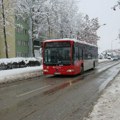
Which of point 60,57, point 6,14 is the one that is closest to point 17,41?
point 6,14

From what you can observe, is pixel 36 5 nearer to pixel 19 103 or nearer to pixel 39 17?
pixel 39 17

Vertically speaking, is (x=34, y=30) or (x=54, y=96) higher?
(x=34, y=30)

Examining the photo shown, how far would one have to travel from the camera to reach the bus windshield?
90.7ft

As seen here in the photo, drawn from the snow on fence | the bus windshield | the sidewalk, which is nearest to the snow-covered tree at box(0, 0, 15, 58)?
the snow on fence

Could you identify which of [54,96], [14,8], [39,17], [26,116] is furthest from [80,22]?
[26,116]

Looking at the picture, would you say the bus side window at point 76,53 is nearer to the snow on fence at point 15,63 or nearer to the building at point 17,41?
the snow on fence at point 15,63

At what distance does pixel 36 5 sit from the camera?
53375mm

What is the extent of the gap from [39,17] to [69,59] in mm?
28596

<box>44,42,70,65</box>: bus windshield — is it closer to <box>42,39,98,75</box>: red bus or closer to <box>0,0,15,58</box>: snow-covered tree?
<box>42,39,98,75</box>: red bus

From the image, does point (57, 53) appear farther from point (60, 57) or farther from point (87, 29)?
point (87, 29)

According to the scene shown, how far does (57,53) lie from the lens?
27.8 metres

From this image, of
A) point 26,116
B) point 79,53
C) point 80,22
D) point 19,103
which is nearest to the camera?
point 26,116

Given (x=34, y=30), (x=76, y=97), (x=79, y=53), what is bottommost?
(x=76, y=97)

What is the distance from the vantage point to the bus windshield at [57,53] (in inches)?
1088
